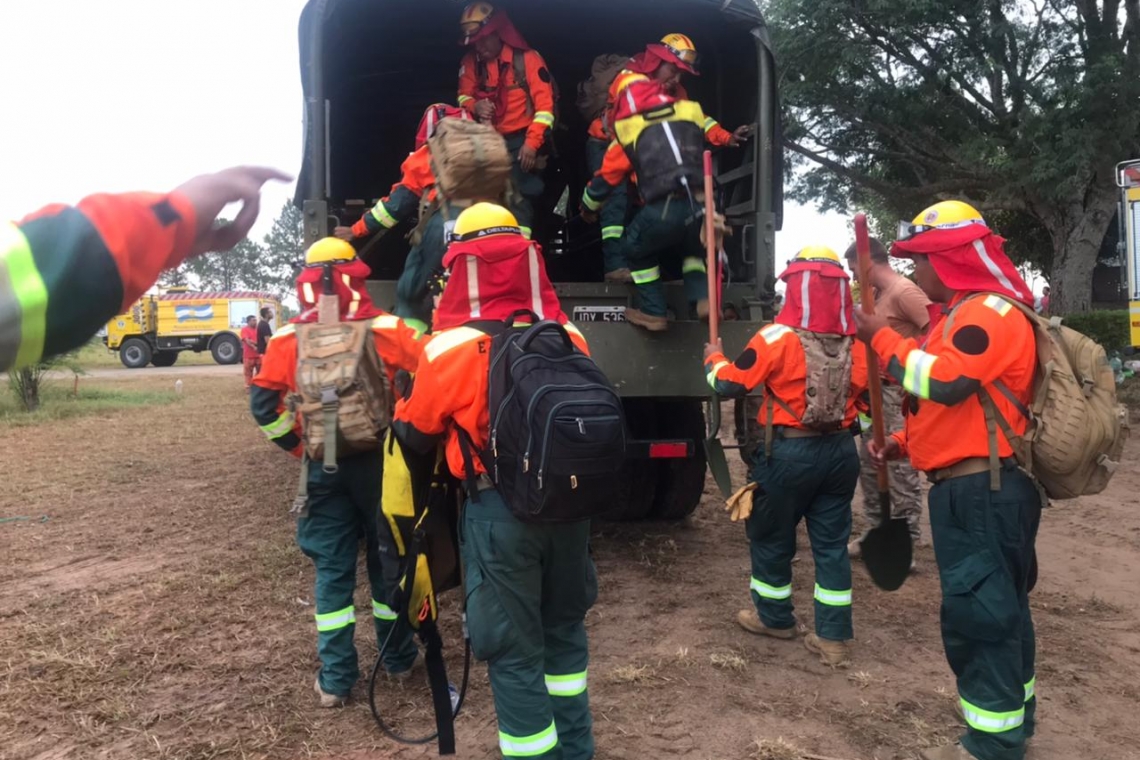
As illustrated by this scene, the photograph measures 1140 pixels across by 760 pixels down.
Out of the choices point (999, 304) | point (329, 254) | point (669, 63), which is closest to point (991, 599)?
point (999, 304)

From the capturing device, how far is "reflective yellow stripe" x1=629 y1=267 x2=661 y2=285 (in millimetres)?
4707

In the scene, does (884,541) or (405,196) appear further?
(405,196)

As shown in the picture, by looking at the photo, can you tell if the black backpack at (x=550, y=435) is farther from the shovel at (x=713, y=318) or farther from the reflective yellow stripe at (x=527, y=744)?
the shovel at (x=713, y=318)

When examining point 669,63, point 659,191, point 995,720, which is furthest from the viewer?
point 669,63

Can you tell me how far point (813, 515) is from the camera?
13.0 ft

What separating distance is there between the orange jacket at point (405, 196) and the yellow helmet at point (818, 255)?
196cm

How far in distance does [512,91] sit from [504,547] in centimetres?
372

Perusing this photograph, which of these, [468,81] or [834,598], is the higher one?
[468,81]

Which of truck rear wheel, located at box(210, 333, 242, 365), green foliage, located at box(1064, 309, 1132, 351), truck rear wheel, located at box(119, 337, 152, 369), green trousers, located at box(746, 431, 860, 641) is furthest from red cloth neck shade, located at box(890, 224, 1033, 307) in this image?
truck rear wheel, located at box(119, 337, 152, 369)

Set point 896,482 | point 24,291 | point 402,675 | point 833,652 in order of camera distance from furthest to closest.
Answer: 1. point 896,482
2. point 833,652
3. point 402,675
4. point 24,291

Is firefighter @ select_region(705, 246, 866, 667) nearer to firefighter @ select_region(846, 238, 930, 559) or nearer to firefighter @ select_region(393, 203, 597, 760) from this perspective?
firefighter @ select_region(846, 238, 930, 559)

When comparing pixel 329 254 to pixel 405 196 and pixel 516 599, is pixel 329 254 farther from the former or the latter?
pixel 516 599

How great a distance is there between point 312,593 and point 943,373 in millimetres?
3501

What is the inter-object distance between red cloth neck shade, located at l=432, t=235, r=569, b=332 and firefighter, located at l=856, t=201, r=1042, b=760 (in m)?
1.30
